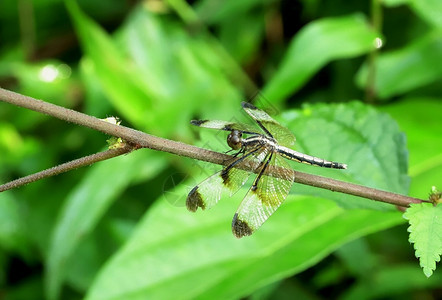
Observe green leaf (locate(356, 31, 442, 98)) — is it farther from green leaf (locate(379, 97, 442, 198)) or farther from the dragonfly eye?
the dragonfly eye

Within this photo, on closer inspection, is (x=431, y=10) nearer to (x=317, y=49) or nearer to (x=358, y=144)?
(x=317, y=49)

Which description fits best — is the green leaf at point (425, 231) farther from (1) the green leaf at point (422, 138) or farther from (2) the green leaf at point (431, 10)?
(2) the green leaf at point (431, 10)

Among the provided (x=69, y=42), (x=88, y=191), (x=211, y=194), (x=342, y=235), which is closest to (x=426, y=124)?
(x=342, y=235)

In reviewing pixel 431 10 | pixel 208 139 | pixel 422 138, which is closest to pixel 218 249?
pixel 208 139

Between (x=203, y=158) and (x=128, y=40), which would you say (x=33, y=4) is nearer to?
(x=128, y=40)

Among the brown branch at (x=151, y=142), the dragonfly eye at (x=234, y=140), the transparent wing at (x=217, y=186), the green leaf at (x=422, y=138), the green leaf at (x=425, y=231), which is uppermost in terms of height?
the green leaf at (x=422, y=138)

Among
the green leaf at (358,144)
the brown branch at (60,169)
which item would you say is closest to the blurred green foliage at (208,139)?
the green leaf at (358,144)

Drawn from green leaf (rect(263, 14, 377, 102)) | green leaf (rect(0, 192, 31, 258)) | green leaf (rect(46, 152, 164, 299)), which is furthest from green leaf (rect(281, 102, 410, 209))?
green leaf (rect(0, 192, 31, 258))
